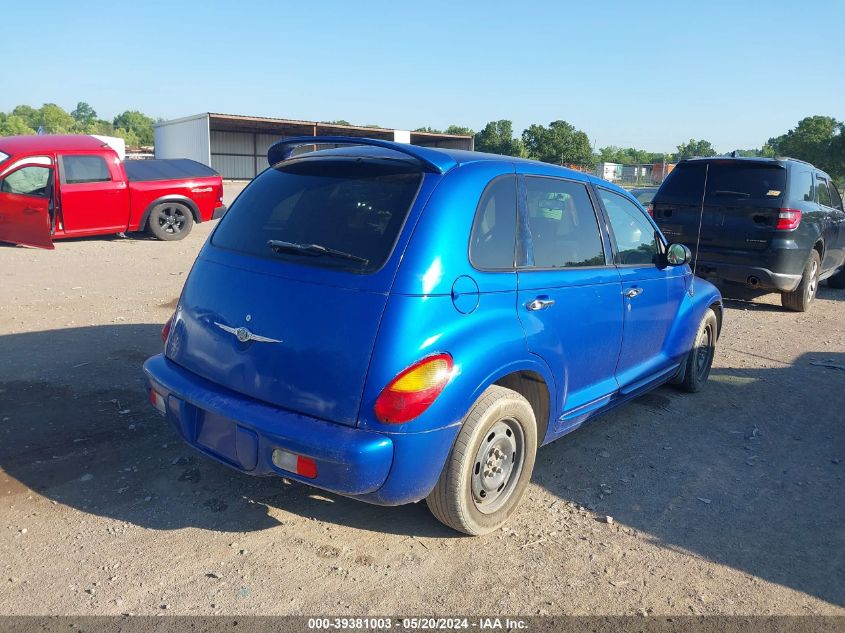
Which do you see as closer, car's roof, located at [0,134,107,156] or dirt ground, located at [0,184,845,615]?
dirt ground, located at [0,184,845,615]

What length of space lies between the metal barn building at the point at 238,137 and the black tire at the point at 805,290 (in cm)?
2567

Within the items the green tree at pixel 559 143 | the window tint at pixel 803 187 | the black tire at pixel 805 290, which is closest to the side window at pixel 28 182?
the window tint at pixel 803 187

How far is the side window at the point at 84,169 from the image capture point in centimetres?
1161

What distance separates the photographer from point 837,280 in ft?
38.8

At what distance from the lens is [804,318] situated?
29.8 feet

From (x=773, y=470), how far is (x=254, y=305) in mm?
3423

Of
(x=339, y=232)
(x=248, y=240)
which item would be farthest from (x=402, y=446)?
(x=248, y=240)

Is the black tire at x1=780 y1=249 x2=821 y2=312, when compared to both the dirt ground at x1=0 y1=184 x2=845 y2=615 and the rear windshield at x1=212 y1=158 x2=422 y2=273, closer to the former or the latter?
the dirt ground at x1=0 y1=184 x2=845 y2=615

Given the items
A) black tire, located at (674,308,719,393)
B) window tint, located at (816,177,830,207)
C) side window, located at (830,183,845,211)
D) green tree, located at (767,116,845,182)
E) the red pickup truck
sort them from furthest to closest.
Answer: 1. green tree, located at (767,116,845,182)
2. the red pickup truck
3. side window, located at (830,183,845,211)
4. window tint, located at (816,177,830,207)
5. black tire, located at (674,308,719,393)

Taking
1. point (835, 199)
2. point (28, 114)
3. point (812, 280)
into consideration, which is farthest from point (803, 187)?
point (28, 114)

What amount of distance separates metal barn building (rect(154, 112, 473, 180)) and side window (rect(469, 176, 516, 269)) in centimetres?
3112

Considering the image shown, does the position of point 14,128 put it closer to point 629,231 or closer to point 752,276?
point 752,276

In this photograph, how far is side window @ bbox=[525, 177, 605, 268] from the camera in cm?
365

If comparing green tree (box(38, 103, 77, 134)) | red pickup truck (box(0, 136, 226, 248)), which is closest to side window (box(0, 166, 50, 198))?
red pickup truck (box(0, 136, 226, 248))
